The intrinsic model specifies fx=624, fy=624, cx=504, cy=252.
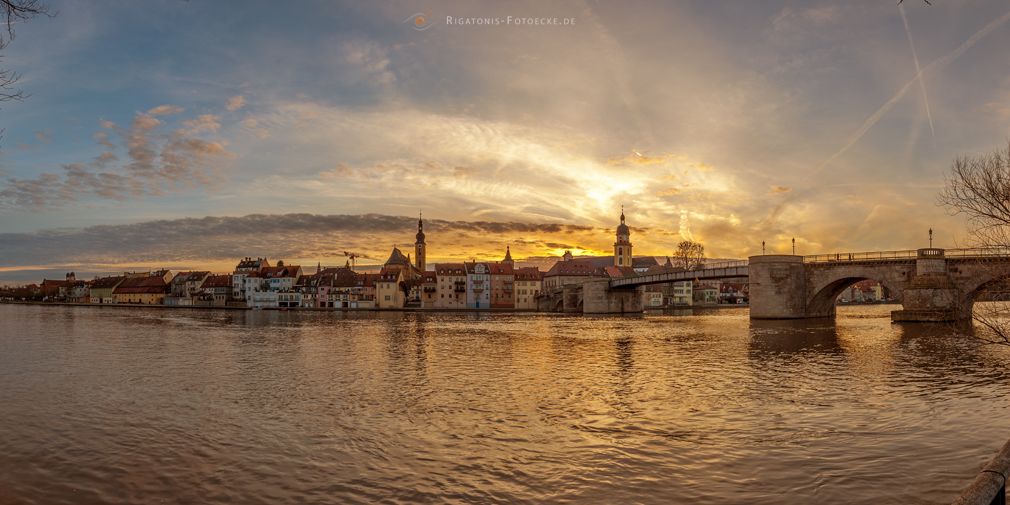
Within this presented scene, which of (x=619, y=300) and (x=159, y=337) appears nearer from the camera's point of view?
(x=159, y=337)

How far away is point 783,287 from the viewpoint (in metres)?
65.6

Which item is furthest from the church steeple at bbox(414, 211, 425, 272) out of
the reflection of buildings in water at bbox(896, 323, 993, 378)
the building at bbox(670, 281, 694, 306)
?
the reflection of buildings in water at bbox(896, 323, 993, 378)

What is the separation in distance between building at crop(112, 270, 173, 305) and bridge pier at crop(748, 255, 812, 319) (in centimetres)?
14933

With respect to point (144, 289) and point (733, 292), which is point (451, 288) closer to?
point (144, 289)

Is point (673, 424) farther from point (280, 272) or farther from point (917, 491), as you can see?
point (280, 272)

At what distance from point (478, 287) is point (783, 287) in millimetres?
76109

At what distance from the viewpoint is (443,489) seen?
1012 centimetres

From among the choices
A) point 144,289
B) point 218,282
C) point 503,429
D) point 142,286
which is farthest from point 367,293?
point 503,429

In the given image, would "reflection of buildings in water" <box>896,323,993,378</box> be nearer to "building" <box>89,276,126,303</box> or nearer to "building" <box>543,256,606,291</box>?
"building" <box>543,256,606,291</box>

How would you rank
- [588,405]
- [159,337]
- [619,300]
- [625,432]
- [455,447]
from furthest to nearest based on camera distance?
[619,300] → [159,337] → [588,405] → [625,432] → [455,447]

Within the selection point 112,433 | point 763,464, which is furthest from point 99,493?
point 763,464

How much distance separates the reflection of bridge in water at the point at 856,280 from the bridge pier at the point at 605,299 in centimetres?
993

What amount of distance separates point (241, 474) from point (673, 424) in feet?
30.7

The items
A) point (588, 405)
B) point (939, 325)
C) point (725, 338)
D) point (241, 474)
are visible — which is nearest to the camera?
point (241, 474)
